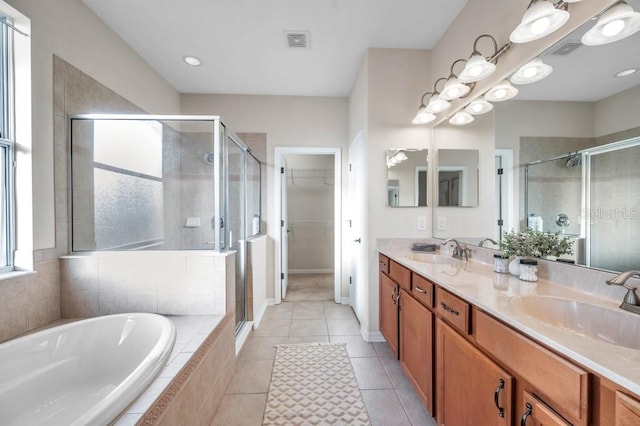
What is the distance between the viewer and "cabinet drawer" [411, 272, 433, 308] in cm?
148

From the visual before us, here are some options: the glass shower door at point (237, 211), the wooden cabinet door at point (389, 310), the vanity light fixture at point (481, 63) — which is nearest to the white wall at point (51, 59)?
the glass shower door at point (237, 211)

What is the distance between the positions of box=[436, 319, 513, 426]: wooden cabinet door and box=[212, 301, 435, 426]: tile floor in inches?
15.7

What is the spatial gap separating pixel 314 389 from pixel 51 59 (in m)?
2.66

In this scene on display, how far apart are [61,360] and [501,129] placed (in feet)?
9.02

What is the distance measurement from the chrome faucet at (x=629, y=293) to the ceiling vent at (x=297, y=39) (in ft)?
7.99

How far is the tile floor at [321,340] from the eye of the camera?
1.60 metres

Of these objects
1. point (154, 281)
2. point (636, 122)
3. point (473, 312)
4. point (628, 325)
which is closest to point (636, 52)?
point (636, 122)

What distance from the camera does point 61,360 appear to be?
Answer: 131cm

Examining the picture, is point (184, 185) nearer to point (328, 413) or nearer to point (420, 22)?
point (328, 413)

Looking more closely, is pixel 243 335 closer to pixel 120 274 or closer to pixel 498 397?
pixel 120 274

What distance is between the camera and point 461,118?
2082 millimetres

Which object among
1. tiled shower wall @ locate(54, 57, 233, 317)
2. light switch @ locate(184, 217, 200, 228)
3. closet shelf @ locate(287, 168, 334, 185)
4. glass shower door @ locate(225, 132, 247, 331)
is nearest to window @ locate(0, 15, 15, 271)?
tiled shower wall @ locate(54, 57, 233, 317)


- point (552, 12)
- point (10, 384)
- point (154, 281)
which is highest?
point (552, 12)

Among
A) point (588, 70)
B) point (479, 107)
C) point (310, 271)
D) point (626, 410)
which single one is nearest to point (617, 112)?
point (588, 70)
